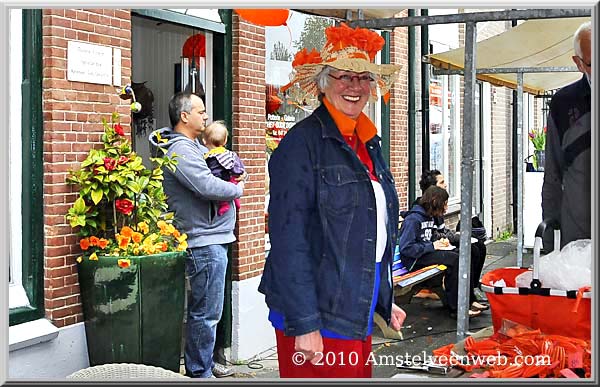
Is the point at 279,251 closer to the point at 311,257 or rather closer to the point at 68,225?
the point at 311,257

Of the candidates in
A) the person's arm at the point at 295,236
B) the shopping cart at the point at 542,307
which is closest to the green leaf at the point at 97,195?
the person's arm at the point at 295,236

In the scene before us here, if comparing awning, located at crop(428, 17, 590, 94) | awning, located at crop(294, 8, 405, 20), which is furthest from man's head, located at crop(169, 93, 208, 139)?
awning, located at crop(428, 17, 590, 94)

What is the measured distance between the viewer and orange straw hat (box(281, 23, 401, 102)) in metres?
3.29

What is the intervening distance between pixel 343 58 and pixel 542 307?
1257 millimetres

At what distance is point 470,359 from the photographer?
10.6ft

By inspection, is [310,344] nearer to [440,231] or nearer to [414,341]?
[414,341]

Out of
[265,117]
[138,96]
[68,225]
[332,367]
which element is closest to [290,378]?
[332,367]

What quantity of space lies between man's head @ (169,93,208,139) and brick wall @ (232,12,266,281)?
0.83 meters

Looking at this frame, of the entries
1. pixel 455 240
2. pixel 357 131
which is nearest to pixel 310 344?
pixel 357 131

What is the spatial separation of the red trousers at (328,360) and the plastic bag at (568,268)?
2.60ft

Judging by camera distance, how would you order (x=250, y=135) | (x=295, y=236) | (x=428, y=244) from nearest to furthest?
1. (x=295, y=236)
2. (x=250, y=135)
3. (x=428, y=244)

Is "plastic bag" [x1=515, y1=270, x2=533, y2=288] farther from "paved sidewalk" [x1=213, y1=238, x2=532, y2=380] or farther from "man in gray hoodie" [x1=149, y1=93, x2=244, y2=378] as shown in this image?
"man in gray hoodie" [x1=149, y1=93, x2=244, y2=378]

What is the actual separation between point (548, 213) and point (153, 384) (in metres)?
1.88

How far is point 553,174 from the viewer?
3650 mm
